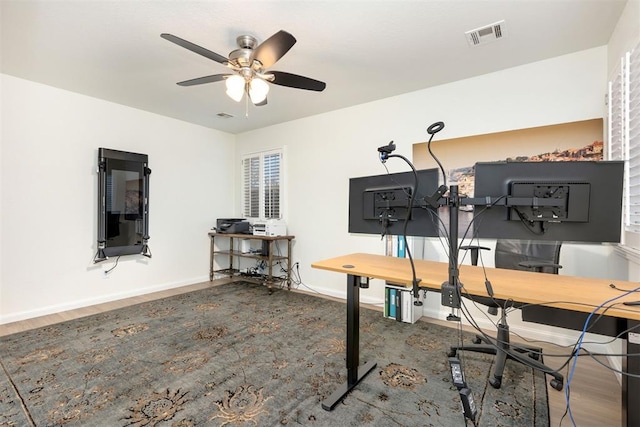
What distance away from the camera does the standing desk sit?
114 centimetres

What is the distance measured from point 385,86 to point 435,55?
73 cm

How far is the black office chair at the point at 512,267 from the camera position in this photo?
1.96m

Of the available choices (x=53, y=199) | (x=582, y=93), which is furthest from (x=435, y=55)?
(x=53, y=199)

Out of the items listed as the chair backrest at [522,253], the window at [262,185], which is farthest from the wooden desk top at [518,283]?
the window at [262,185]

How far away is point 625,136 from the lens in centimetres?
204

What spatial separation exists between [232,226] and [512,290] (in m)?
4.04

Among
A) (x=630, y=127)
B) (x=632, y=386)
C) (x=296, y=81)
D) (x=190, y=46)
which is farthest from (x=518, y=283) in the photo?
(x=190, y=46)

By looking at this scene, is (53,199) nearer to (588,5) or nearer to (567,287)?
(567,287)

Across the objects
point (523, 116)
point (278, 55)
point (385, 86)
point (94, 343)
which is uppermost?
point (385, 86)

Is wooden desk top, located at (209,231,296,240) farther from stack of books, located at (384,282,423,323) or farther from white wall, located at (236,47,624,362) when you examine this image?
stack of books, located at (384,282,423,323)

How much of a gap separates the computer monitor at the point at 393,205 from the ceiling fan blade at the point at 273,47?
998mm

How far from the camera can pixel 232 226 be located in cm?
472

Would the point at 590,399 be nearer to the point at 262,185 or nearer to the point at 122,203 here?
the point at 262,185

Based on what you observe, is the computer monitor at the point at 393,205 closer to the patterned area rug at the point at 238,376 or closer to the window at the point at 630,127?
the patterned area rug at the point at 238,376
